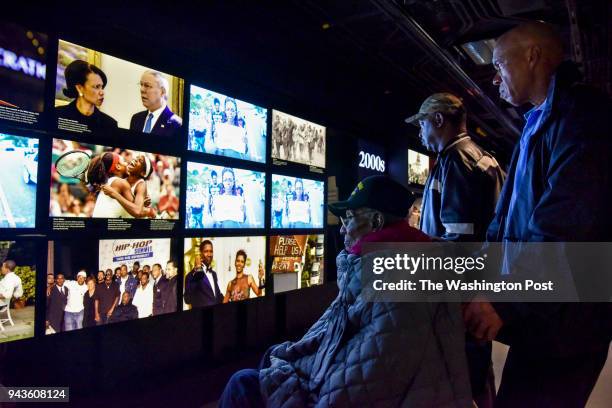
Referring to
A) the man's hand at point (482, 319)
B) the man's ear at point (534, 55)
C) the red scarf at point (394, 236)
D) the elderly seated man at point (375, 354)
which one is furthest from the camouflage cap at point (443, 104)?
the man's hand at point (482, 319)

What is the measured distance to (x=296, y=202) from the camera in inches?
164

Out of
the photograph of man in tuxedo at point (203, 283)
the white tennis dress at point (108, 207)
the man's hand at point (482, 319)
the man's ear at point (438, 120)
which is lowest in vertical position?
the photograph of man in tuxedo at point (203, 283)

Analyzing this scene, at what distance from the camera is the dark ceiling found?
282 centimetres

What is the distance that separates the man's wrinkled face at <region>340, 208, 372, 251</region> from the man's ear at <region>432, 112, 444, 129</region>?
Answer: 90 centimetres

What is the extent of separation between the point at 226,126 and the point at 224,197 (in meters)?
0.60

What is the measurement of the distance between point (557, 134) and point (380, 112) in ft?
16.7

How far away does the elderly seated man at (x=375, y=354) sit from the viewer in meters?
1.15

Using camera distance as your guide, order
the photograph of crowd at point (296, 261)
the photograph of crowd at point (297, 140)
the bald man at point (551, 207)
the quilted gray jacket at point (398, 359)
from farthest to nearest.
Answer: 1. the photograph of crowd at point (297, 140)
2. the photograph of crowd at point (296, 261)
3. the quilted gray jacket at point (398, 359)
4. the bald man at point (551, 207)

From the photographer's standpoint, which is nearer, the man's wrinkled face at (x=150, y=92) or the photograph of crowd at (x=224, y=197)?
the man's wrinkled face at (x=150, y=92)

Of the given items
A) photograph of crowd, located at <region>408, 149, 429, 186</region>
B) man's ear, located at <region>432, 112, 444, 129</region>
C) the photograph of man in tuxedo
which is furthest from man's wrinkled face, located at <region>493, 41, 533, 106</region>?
photograph of crowd, located at <region>408, 149, 429, 186</region>

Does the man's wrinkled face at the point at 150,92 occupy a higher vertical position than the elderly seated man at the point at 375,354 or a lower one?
higher

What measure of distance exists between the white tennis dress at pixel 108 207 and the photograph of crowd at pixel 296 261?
5.03 feet

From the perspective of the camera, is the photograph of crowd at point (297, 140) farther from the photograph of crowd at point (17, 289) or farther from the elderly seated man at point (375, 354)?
the elderly seated man at point (375, 354)

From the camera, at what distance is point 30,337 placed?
2.17 meters
